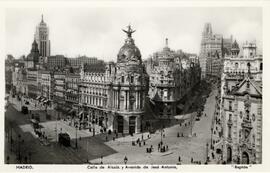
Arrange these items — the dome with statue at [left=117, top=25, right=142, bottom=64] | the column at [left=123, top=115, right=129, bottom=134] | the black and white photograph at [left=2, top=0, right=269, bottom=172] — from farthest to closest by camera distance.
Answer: the dome with statue at [left=117, top=25, right=142, bottom=64], the column at [left=123, top=115, right=129, bottom=134], the black and white photograph at [left=2, top=0, right=269, bottom=172]

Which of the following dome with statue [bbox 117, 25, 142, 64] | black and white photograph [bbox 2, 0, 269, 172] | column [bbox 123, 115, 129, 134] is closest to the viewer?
black and white photograph [bbox 2, 0, 269, 172]

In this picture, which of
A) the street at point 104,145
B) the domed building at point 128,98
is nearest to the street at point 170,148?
the street at point 104,145

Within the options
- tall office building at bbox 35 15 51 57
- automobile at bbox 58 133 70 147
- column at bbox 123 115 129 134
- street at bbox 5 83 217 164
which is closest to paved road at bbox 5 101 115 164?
street at bbox 5 83 217 164

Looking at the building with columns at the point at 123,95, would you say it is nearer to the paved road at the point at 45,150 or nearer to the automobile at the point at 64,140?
the paved road at the point at 45,150

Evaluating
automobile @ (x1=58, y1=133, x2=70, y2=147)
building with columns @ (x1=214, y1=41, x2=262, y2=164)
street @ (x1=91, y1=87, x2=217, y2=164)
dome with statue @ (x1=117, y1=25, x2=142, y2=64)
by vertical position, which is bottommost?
street @ (x1=91, y1=87, x2=217, y2=164)

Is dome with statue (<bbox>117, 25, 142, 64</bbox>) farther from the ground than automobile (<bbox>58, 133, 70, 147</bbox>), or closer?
farther from the ground

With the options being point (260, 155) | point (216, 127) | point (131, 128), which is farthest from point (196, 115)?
point (260, 155)

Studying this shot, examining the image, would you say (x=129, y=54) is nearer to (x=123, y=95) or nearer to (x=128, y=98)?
(x=123, y=95)

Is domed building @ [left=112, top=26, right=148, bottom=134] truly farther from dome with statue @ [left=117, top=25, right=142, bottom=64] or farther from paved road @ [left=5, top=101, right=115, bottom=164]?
paved road @ [left=5, top=101, right=115, bottom=164]

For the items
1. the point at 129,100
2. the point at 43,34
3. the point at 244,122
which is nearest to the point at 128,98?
the point at 129,100
